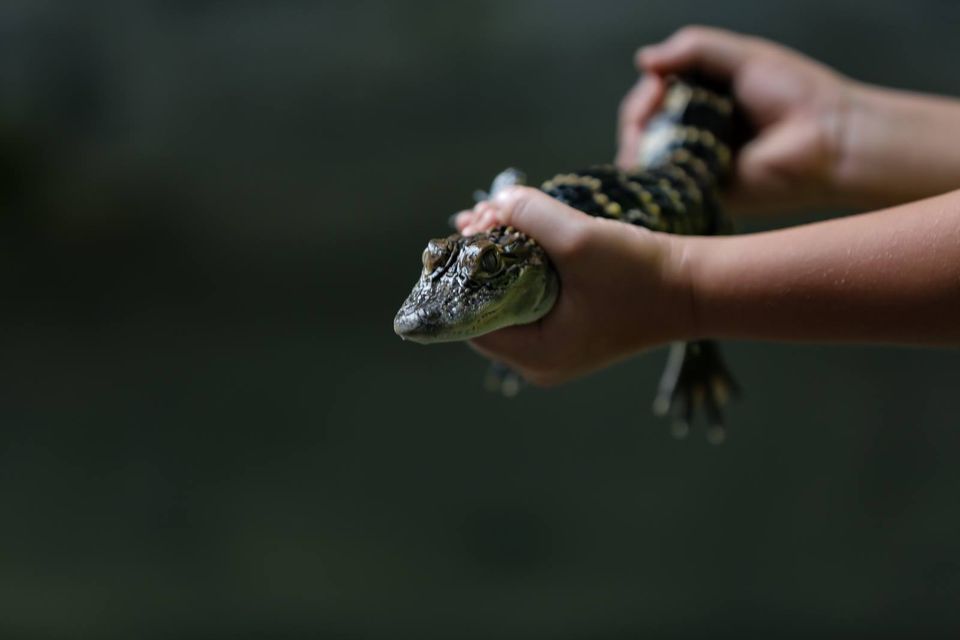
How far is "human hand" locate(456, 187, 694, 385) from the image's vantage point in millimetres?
794

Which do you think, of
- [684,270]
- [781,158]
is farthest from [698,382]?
[684,270]

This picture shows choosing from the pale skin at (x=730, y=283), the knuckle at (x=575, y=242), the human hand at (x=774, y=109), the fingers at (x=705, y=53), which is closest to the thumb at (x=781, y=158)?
the human hand at (x=774, y=109)

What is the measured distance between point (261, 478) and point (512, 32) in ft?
3.17

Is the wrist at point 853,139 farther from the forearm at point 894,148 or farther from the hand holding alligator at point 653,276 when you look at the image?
the hand holding alligator at point 653,276

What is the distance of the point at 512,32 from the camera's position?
1.79m

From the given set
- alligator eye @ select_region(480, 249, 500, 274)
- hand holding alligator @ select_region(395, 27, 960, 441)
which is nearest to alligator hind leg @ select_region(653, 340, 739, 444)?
hand holding alligator @ select_region(395, 27, 960, 441)

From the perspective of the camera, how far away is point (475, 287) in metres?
0.77

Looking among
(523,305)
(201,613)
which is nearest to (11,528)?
(201,613)

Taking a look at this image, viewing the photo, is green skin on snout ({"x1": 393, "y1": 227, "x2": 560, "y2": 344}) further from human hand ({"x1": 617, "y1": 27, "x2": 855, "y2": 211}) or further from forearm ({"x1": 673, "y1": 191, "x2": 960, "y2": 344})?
human hand ({"x1": 617, "y1": 27, "x2": 855, "y2": 211})

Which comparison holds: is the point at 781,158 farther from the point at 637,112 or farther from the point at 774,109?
the point at 637,112

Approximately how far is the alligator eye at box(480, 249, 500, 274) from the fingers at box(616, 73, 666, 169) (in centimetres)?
62

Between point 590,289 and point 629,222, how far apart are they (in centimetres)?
16

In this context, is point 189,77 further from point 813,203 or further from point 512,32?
point 813,203

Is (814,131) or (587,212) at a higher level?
(814,131)
